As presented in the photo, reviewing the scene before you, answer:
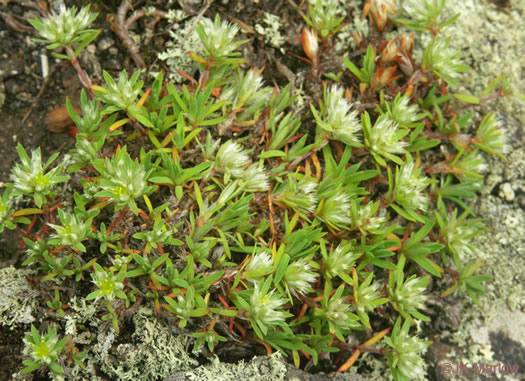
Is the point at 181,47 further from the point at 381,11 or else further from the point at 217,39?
the point at 381,11

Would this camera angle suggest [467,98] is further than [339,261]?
Yes

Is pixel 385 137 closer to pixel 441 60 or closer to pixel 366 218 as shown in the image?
pixel 366 218

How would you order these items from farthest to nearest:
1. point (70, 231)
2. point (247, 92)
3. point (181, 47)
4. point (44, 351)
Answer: point (181, 47) → point (247, 92) → point (70, 231) → point (44, 351)

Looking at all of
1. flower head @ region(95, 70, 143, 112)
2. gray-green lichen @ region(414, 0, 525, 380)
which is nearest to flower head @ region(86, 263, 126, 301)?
flower head @ region(95, 70, 143, 112)

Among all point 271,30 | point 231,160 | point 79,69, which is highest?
point 271,30

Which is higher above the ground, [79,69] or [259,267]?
[79,69]

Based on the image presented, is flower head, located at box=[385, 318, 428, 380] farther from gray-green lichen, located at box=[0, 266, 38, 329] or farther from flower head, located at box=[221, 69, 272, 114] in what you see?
gray-green lichen, located at box=[0, 266, 38, 329]

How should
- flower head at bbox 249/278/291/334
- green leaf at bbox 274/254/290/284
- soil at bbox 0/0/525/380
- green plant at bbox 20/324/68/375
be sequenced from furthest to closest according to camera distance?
soil at bbox 0/0/525/380 → green leaf at bbox 274/254/290/284 → flower head at bbox 249/278/291/334 → green plant at bbox 20/324/68/375

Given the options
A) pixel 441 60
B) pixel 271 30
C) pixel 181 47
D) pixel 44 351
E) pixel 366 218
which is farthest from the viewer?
pixel 271 30

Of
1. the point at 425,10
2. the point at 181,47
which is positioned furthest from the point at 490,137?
the point at 181,47
